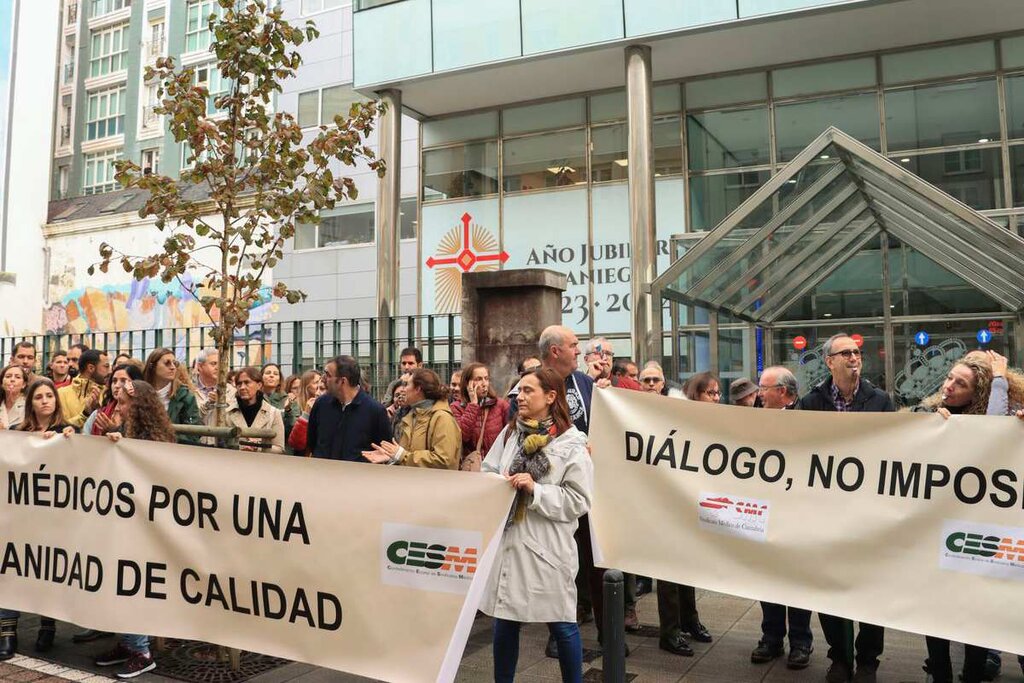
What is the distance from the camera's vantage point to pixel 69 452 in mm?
5363

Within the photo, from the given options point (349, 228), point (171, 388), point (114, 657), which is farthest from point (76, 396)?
point (349, 228)

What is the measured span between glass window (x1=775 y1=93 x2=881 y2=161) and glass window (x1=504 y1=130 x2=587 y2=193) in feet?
14.2

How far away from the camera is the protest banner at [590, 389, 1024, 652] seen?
4422 mm

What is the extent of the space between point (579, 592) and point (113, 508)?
3.24 meters

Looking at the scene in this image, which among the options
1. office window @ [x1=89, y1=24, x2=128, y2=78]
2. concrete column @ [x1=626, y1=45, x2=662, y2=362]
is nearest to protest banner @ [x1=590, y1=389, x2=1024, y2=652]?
concrete column @ [x1=626, y1=45, x2=662, y2=362]

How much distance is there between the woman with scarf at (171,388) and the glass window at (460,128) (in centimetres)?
1481

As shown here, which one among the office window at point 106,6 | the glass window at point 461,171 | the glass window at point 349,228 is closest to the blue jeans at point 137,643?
the glass window at point 461,171

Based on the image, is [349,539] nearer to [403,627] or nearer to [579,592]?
[403,627]

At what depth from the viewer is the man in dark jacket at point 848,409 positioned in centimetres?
511

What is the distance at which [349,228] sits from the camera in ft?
79.6

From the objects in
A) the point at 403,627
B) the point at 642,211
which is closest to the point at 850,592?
the point at 403,627

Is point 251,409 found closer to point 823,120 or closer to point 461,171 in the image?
point 823,120

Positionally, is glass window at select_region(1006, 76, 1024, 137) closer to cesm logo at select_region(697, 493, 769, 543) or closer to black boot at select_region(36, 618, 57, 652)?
cesm logo at select_region(697, 493, 769, 543)

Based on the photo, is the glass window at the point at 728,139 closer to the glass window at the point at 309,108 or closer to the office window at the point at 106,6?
the glass window at the point at 309,108
